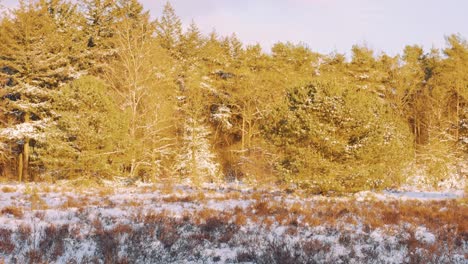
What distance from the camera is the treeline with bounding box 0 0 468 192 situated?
14.5m

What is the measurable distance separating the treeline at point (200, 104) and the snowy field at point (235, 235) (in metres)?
3.98

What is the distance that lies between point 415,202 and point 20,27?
25.9 m

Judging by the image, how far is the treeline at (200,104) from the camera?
570 inches

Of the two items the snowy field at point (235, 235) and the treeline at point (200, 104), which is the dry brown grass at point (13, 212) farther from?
the treeline at point (200, 104)

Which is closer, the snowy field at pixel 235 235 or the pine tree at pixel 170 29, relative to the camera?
the snowy field at pixel 235 235

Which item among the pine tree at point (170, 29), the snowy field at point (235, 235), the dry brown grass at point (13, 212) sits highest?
the pine tree at point (170, 29)

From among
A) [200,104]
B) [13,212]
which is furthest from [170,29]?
[13,212]

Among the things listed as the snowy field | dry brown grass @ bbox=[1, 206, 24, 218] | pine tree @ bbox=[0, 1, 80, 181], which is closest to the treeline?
pine tree @ bbox=[0, 1, 80, 181]

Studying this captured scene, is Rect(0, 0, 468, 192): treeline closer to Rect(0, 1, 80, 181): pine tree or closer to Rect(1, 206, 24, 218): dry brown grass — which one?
Rect(0, 1, 80, 181): pine tree

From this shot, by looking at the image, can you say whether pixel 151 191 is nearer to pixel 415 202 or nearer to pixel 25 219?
pixel 25 219

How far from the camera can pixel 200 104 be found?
2870cm

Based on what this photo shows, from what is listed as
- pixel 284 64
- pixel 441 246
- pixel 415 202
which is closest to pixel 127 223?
pixel 441 246

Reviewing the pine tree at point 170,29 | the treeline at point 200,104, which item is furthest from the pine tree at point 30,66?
the pine tree at point 170,29

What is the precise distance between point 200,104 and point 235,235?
22.1 m
